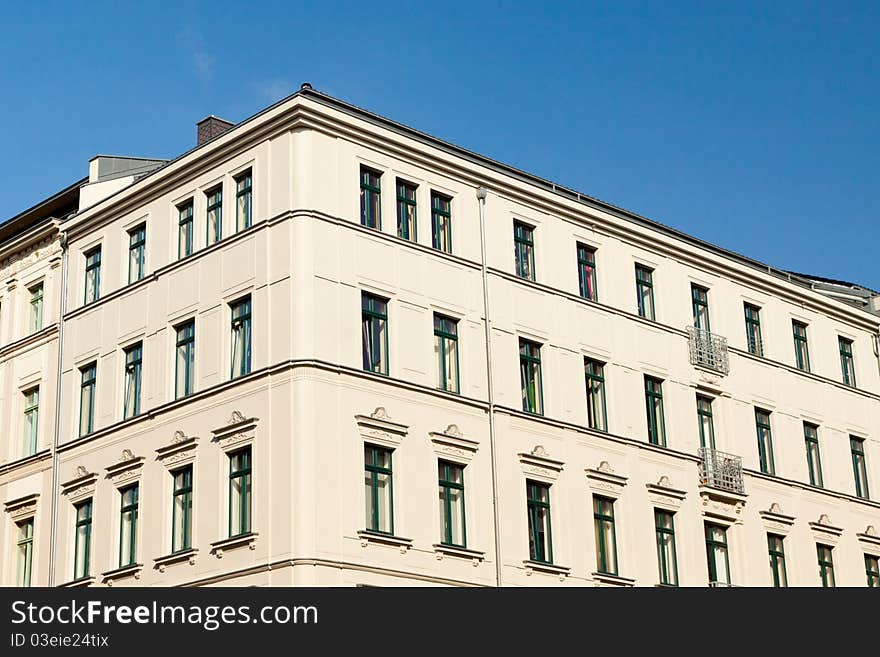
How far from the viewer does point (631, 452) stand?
46375 millimetres

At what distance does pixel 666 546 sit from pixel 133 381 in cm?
1612

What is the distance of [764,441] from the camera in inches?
2023

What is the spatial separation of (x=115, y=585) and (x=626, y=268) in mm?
18051

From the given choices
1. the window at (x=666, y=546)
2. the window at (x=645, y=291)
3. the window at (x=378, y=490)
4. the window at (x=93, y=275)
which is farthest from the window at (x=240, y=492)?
the window at (x=645, y=291)

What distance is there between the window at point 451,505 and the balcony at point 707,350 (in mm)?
11319

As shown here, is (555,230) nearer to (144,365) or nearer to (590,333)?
(590,333)

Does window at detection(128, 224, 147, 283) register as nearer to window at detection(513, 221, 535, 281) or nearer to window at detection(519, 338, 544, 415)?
window at detection(513, 221, 535, 281)

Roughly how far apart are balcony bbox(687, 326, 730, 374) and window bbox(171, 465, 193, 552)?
1682 cm

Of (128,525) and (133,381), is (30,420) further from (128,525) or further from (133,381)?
(128,525)

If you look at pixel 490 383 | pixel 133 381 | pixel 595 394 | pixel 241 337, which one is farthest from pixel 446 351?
pixel 133 381

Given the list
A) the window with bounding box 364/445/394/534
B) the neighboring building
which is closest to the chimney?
the neighboring building

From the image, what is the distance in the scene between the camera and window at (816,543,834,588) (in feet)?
168
